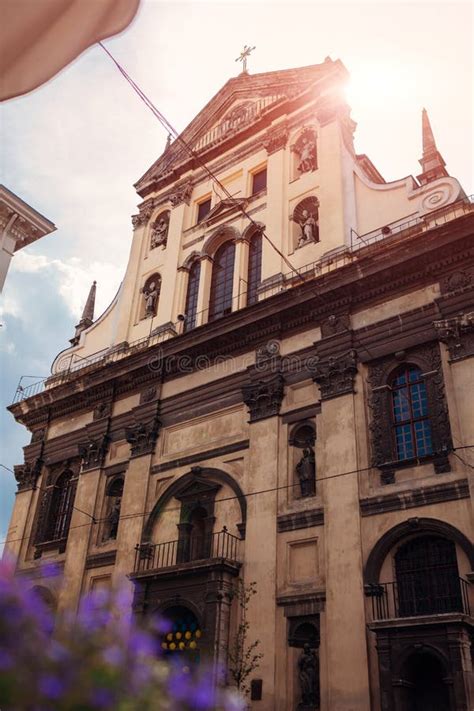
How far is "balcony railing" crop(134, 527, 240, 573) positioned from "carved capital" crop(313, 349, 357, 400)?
431 centimetres

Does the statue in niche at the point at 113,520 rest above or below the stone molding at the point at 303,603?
above

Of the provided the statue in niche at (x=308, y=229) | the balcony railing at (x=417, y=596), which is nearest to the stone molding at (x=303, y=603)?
the balcony railing at (x=417, y=596)

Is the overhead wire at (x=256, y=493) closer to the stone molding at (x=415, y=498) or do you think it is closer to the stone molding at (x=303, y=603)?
the stone molding at (x=415, y=498)

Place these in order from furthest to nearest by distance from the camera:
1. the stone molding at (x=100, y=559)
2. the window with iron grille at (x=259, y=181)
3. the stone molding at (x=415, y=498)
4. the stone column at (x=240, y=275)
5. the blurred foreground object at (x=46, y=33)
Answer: the window with iron grille at (x=259, y=181)
the stone column at (x=240, y=275)
the stone molding at (x=100, y=559)
the stone molding at (x=415, y=498)
the blurred foreground object at (x=46, y=33)

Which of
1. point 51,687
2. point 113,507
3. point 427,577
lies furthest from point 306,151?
point 51,687

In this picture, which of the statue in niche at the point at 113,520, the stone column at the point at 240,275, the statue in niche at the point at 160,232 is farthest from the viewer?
the statue in niche at the point at 160,232

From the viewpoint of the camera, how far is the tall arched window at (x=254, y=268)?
21.1 m

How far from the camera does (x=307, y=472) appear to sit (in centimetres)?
1644

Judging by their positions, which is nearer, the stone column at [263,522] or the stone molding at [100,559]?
the stone column at [263,522]

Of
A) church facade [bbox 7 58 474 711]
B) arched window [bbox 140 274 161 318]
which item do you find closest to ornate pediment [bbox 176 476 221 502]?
church facade [bbox 7 58 474 711]

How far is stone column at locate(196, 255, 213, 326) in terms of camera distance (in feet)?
72.4

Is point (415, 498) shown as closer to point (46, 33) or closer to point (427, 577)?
point (427, 577)

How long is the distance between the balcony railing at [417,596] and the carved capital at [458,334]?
4.74 m

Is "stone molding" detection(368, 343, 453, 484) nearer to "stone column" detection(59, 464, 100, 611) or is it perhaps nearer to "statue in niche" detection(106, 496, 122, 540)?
"statue in niche" detection(106, 496, 122, 540)
